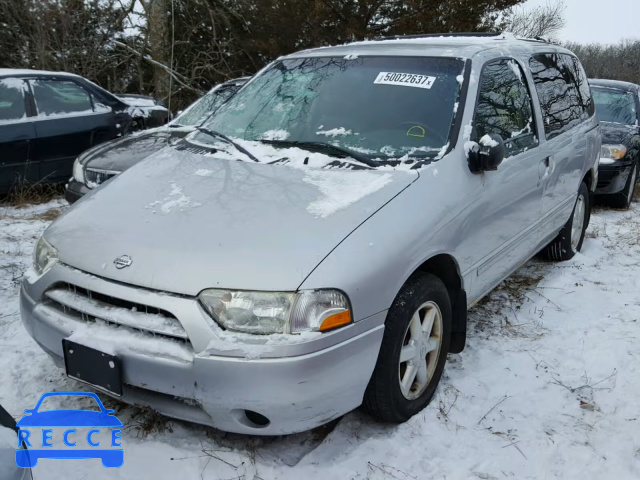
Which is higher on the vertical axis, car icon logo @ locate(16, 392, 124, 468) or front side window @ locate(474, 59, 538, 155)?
front side window @ locate(474, 59, 538, 155)

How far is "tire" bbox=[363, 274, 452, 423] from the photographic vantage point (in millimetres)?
2371

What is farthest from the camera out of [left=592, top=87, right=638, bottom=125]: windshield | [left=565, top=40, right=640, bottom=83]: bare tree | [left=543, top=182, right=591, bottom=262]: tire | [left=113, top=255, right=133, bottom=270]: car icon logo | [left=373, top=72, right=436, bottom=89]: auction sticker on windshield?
[left=565, top=40, right=640, bottom=83]: bare tree

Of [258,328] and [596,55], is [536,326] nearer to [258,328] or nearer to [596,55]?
[258,328]

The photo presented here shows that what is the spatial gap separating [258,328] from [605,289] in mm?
3231

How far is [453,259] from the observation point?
275 cm

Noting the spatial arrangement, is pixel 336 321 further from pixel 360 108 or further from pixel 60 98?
pixel 60 98

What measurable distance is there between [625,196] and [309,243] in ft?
20.1

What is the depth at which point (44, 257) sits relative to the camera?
8.34ft

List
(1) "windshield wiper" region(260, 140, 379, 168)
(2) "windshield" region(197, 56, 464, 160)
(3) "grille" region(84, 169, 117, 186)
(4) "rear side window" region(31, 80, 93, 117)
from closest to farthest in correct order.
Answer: (1) "windshield wiper" region(260, 140, 379, 168) < (2) "windshield" region(197, 56, 464, 160) < (3) "grille" region(84, 169, 117, 186) < (4) "rear side window" region(31, 80, 93, 117)

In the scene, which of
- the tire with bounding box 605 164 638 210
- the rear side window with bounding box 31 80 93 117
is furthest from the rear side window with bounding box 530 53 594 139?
the rear side window with bounding box 31 80 93 117

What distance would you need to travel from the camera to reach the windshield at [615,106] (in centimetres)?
762

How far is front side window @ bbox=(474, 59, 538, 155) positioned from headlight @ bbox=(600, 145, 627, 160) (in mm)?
3740

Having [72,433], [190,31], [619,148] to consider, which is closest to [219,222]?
[72,433]

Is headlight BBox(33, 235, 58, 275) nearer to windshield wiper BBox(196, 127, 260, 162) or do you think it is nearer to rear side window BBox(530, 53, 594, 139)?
windshield wiper BBox(196, 127, 260, 162)
